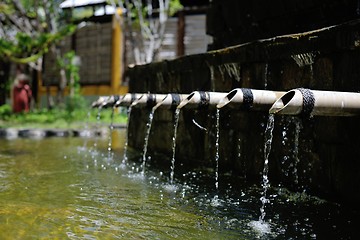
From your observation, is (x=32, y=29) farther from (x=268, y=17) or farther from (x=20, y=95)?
(x=268, y=17)

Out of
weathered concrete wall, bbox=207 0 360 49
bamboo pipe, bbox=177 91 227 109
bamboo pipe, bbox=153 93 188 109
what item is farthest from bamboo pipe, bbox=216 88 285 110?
weathered concrete wall, bbox=207 0 360 49

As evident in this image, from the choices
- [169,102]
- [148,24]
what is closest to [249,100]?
[169,102]

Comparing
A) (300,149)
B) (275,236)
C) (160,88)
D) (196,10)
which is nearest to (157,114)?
(160,88)

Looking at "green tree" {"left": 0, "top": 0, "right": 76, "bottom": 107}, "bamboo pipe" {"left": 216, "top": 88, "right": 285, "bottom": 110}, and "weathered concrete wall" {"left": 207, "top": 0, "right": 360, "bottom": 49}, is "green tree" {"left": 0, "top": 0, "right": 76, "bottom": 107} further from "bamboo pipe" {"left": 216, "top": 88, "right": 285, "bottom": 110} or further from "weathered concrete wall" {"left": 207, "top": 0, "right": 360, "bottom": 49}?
"bamboo pipe" {"left": 216, "top": 88, "right": 285, "bottom": 110}

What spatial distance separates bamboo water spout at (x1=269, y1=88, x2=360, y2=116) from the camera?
310 centimetres

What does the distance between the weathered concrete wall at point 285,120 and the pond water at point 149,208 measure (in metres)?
0.24

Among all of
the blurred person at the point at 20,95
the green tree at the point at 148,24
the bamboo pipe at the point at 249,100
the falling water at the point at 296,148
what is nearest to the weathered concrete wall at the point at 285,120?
the falling water at the point at 296,148

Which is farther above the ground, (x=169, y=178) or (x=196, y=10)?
(x=196, y=10)

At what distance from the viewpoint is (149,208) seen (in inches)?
157

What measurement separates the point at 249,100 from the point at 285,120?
108 cm

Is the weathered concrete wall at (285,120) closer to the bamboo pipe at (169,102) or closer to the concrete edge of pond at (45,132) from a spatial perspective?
the bamboo pipe at (169,102)

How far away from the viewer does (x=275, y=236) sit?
3.25 m

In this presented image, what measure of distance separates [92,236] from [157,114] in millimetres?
4914

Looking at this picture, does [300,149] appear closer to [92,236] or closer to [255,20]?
[92,236]
